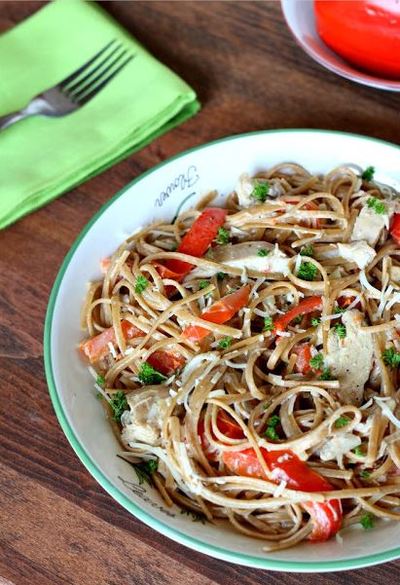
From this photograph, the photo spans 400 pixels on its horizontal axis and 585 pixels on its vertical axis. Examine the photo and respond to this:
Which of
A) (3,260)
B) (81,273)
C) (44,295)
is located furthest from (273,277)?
(3,260)

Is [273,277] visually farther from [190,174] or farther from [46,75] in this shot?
[46,75]

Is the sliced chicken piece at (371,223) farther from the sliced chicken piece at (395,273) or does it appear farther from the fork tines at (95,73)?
the fork tines at (95,73)

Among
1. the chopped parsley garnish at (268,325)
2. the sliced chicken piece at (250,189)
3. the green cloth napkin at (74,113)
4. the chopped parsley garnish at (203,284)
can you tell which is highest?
the green cloth napkin at (74,113)

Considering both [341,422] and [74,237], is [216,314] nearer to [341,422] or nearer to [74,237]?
[341,422]

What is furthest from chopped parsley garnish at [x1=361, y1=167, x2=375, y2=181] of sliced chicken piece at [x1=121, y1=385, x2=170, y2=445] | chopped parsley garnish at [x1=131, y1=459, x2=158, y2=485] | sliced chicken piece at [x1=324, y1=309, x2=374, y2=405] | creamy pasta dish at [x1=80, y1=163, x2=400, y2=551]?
chopped parsley garnish at [x1=131, y1=459, x2=158, y2=485]

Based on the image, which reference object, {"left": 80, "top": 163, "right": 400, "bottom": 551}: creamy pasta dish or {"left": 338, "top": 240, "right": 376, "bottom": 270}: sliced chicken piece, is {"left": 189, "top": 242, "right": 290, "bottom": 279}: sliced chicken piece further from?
{"left": 338, "top": 240, "right": 376, "bottom": 270}: sliced chicken piece

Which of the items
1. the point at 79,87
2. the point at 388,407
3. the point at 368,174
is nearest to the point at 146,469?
the point at 388,407

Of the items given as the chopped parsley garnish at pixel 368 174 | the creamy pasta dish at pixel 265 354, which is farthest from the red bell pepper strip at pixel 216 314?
the chopped parsley garnish at pixel 368 174
